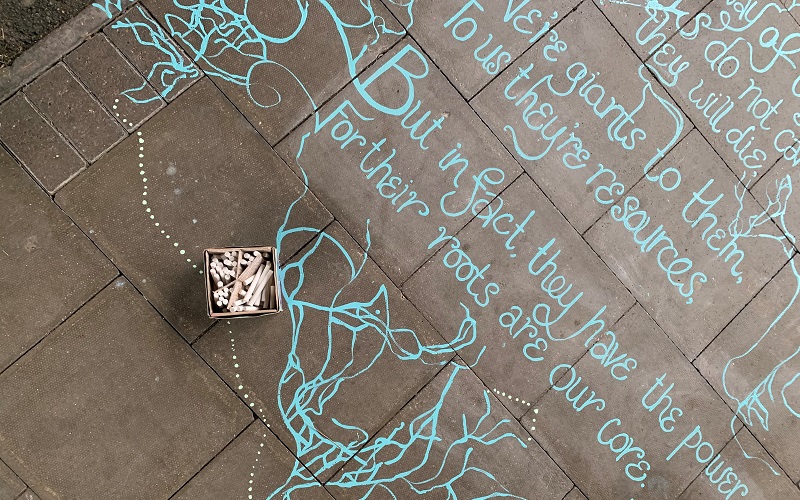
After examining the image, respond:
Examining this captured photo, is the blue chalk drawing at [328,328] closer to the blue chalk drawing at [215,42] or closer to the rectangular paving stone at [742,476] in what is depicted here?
the blue chalk drawing at [215,42]

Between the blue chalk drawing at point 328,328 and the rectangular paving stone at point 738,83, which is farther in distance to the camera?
the rectangular paving stone at point 738,83

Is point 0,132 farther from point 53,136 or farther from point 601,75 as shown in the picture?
point 601,75

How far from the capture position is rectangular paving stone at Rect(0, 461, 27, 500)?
340cm

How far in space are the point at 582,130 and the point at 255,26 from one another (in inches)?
96.8

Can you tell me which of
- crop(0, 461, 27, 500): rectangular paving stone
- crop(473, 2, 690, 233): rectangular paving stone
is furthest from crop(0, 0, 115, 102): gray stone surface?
crop(473, 2, 690, 233): rectangular paving stone

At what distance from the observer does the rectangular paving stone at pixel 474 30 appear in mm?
3809

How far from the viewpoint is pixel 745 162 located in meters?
4.21

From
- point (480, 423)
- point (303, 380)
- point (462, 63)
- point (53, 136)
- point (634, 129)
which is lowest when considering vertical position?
point (303, 380)

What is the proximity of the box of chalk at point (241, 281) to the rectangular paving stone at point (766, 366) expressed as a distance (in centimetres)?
330

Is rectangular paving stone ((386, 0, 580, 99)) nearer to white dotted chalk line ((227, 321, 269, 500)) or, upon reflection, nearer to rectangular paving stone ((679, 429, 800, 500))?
white dotted chalk line ((227, 321, 269, 500))

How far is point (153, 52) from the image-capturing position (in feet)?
11.7

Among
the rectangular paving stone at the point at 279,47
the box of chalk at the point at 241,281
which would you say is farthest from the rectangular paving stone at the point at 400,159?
the box of chalk at the point at 241,281

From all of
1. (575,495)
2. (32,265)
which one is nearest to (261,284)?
(32,265)

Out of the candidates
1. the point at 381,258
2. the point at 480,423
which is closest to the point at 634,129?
the point at 381,258
